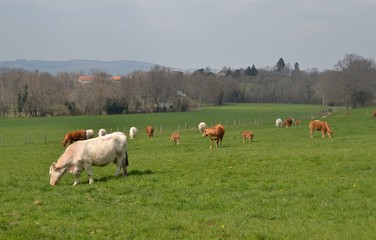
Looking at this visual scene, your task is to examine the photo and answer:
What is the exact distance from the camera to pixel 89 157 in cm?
1712

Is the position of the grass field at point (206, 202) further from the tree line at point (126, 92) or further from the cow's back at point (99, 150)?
the tree line at point (126, 92)

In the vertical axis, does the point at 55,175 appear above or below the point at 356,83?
below

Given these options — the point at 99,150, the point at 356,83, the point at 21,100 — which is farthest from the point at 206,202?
the point at 21,100

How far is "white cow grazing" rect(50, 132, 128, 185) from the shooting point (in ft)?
55.6

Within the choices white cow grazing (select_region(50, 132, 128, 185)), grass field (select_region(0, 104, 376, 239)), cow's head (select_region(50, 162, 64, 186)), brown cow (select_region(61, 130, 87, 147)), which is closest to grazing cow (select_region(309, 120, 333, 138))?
grass field (select_region(0, 104, 376, 239))

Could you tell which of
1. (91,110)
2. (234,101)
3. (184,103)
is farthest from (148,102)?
(234,101)

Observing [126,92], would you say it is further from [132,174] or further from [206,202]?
[206,202]

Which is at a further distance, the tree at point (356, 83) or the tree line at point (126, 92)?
the tree line at point (126, 92)

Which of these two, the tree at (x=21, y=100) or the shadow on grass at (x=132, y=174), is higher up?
the tree at (x=21, y=100)

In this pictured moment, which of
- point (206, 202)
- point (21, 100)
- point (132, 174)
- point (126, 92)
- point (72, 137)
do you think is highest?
point (126, 92)

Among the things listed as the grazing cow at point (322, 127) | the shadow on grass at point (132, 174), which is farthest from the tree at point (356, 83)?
the shadow on grass at point (132, 174)

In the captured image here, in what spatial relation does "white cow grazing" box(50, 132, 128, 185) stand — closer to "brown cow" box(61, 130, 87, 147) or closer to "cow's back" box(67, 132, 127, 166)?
"cow's back" box(67, 132, 127, 166)

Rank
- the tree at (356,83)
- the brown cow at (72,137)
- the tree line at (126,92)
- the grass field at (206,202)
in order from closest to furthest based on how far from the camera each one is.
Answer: the grass field at (206,202) < the brown cow at (72,137) < the tree at (356,83) < the tree line at (126,92)

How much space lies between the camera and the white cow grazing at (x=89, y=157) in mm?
16938
